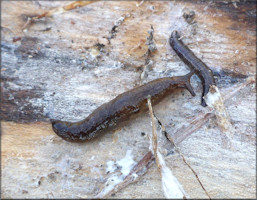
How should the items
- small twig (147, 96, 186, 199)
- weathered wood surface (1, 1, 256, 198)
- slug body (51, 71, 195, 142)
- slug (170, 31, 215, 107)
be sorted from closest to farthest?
small twig (147, 96, 186, 199)
weathered wood surface (1, 1, 256, 198)
slug body (51, 71, 195, 142)
slug (170, 31, 215, 107)

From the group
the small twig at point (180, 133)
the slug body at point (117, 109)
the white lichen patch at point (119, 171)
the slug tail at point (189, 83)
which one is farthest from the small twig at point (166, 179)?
the slug tail at point (189, 83)

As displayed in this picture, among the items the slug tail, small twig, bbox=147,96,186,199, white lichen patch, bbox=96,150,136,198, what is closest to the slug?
the slug tail

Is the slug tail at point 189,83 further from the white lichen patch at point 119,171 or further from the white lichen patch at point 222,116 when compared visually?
the white lichen patch at point 119,171

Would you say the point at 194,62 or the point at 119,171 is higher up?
the point at 194,62

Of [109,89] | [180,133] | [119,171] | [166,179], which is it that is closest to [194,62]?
[180,133]

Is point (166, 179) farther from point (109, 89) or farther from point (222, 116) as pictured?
point (109, 89)

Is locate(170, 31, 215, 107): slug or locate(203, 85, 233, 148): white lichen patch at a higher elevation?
locate(170, 31, 215, 107): slug

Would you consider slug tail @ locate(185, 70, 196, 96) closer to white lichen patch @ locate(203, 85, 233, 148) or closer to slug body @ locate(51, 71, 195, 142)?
slug body @ locate(51, 71, 195, 142)

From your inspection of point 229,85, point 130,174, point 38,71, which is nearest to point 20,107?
point 38,71
